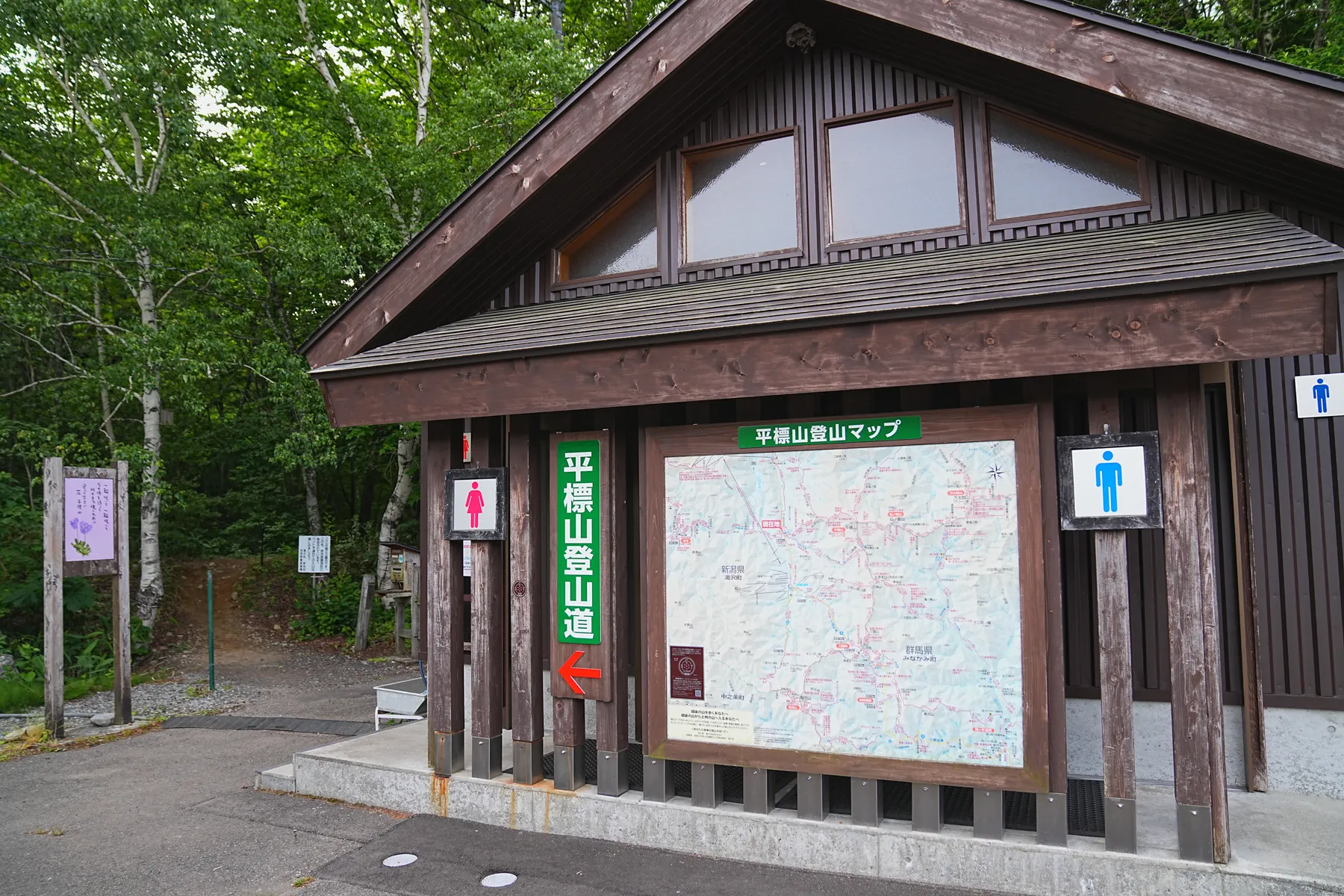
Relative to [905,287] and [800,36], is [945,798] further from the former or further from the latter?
[800,36]

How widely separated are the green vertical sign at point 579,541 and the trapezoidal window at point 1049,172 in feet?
10.6

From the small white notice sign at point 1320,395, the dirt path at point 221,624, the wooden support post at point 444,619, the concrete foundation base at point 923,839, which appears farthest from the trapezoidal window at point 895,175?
the dirt path at point 221,624

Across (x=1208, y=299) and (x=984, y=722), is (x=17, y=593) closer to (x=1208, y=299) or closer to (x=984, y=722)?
(x=984, y=722)

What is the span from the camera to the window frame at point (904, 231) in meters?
5.92

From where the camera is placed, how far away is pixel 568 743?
19.0 feet

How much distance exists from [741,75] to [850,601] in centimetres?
403

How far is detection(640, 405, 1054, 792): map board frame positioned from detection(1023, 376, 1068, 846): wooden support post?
30mm

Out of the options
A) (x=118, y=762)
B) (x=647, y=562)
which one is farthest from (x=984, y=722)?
(x=118, y=762)

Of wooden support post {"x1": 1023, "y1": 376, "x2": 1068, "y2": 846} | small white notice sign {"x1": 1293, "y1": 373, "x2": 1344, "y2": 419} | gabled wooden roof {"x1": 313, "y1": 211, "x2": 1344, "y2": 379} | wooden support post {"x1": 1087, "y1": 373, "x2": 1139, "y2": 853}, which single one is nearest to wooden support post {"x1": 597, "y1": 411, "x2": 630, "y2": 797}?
gabled wooden roof {"x1": 313, "y1": 211, "x2": 1344, "y2": 379}

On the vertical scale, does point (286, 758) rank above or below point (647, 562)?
below

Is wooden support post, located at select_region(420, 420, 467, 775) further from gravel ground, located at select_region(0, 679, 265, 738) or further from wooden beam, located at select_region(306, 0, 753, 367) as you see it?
gravel ground, located at select_region(0, 679, 265, 738)

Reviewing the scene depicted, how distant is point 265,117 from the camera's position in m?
16.0

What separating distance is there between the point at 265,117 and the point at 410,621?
31.2ft

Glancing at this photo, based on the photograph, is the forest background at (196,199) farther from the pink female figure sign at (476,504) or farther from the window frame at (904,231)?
the pink female figure sign at (476,504)
